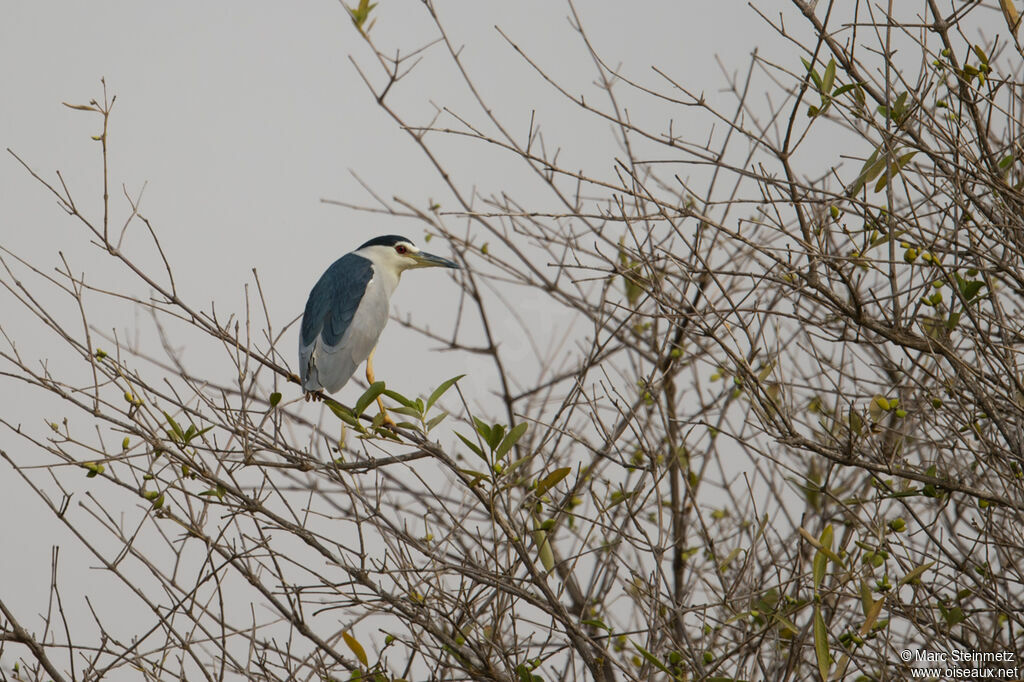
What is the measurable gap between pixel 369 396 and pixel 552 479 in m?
0.49

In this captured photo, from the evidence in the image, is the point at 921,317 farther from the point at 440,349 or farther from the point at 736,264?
the point at 440,349

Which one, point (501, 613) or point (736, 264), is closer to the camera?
point (501, 613)

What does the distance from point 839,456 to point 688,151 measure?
76cm

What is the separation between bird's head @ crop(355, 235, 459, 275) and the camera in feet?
13.3

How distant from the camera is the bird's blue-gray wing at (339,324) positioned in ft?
10.8

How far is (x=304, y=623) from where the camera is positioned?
2.42m

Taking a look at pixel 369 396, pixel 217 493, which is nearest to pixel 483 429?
pixel 369 396

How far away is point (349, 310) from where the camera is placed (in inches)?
140

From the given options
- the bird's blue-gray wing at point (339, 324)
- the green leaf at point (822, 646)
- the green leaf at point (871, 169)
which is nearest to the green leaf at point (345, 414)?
the bird's blue-gray wing at point (339, 324)

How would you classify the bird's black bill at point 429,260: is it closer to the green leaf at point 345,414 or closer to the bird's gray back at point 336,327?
the bird's gray back at point 336,327

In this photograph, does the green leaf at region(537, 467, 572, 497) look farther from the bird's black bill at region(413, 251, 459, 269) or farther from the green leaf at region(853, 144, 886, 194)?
the bird's black bill at region(413, 251, 459, 269)

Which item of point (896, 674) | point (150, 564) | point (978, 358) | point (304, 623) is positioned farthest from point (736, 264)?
point (150, 564)

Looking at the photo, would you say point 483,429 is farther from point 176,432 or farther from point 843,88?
point 843,88

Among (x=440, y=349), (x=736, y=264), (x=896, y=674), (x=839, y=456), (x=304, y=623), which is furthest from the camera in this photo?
(x=440, y=349)
